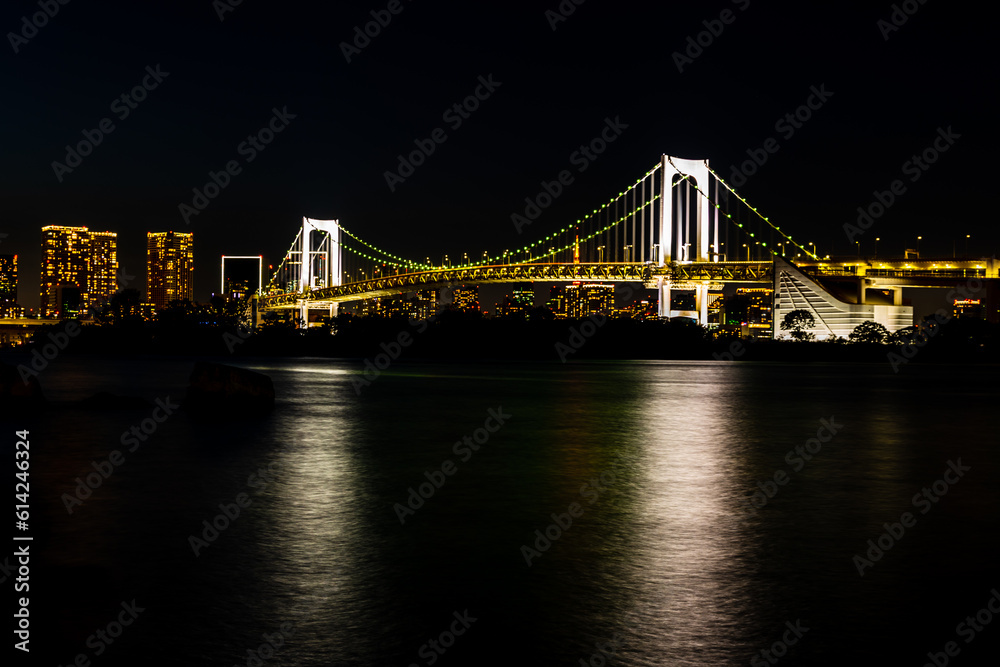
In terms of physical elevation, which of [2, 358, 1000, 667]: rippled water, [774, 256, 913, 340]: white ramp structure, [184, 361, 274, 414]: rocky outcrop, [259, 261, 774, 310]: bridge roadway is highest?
[259, 261, 774, 310]: bridge roadway

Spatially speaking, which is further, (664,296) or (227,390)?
(664,296)

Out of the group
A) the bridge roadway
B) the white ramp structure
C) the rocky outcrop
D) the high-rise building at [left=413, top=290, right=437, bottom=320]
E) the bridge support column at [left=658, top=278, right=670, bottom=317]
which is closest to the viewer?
the rocky outcrop

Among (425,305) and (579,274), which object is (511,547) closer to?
(579,274)

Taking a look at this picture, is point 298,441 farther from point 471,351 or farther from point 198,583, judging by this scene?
point 471,351

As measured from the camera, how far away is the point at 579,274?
6806cm

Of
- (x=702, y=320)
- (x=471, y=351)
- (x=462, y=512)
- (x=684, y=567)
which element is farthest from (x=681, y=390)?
(x=471, y=351)

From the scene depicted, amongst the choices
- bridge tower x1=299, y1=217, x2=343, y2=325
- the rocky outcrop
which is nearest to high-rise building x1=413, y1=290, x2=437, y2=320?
bridge tower x1=299, y1=217, x2=343, y2=325

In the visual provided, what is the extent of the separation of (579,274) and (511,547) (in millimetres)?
60452

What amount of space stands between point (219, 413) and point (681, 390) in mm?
15371

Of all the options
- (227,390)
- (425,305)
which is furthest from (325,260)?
(227,390)

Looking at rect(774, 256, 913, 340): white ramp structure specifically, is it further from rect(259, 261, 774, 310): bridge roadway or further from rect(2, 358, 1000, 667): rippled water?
rect(2, 358, 1000, 667): rippled water

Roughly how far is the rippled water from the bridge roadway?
49.1 m

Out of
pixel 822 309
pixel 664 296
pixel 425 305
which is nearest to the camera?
pixel 664 296

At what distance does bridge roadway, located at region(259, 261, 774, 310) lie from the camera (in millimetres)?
67000
